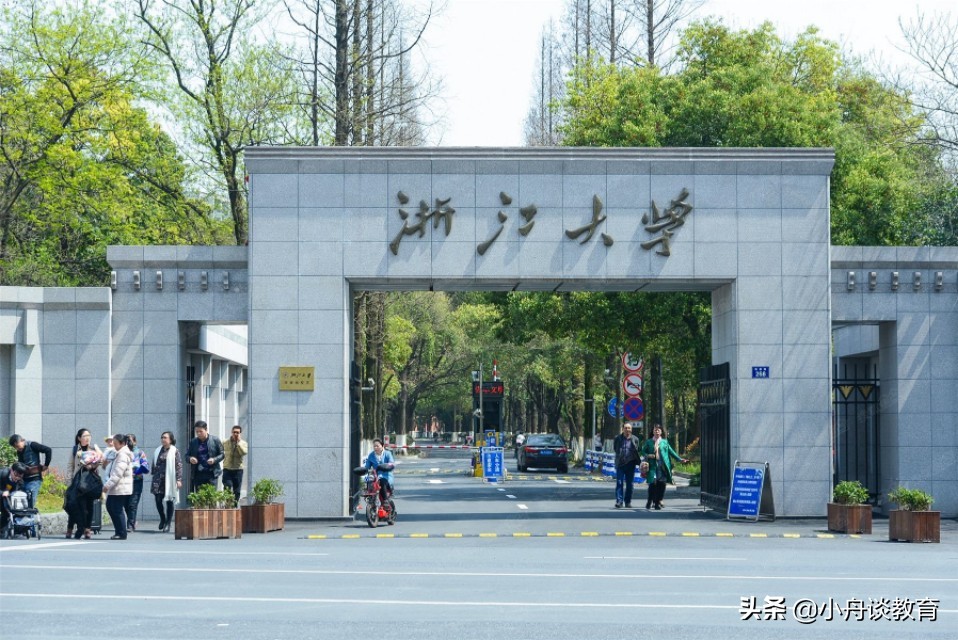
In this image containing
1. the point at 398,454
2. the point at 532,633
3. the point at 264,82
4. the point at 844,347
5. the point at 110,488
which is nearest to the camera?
the point at 532,633

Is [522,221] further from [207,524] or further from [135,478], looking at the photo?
[135,478]

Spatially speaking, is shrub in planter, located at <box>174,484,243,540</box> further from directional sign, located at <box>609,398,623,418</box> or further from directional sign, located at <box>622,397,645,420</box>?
directional sign, located at <box>609,398,623,418</box>

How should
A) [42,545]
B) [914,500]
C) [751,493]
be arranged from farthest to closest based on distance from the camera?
[751,493] < [914,500] < [42,545]

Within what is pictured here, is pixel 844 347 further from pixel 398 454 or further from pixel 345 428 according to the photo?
pixel 398 454

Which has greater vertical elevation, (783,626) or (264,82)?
(264,82)

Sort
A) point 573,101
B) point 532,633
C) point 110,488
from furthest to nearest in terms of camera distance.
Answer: point 573,101
point 110,488
point 532,633

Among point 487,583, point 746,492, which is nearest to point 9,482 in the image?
point 487,583

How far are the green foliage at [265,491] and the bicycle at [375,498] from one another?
5.08ft

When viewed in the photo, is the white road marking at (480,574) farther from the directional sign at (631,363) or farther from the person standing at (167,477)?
the directional sign at (631,363)

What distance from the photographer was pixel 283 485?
23500mm

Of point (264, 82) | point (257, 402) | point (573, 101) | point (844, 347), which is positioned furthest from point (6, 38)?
point (844, 347)

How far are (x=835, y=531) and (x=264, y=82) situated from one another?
25090 mm

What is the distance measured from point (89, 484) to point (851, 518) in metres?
12.5

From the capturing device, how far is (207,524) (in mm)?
20500
